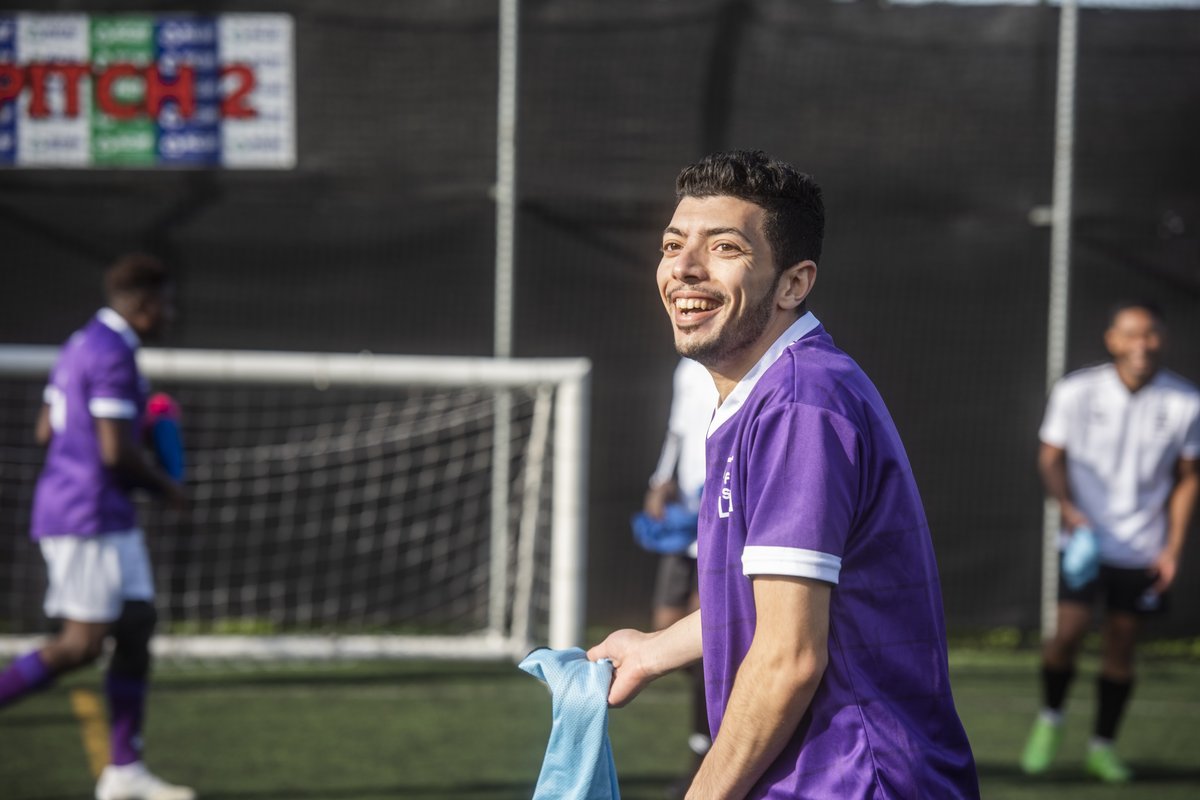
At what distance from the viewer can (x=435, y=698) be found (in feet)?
23.3

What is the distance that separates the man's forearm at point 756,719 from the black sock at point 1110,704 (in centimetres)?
432

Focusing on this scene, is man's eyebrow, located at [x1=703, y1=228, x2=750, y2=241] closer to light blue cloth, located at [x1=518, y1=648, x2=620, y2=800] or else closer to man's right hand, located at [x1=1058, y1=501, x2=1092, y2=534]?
light blue cloth, located at [x1=518, y1=648, x2=620, y2=800]

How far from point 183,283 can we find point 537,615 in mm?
2915

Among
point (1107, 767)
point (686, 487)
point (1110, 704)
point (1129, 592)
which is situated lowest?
point (1107, 767)

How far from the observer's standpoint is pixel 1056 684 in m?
6.03

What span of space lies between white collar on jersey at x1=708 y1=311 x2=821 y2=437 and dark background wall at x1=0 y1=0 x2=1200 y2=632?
6114mm

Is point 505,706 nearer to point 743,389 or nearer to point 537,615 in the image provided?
point 537,615

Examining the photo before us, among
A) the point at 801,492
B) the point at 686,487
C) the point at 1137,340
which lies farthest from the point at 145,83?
the point at 801,492

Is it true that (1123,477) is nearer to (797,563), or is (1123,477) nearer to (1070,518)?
(1070,518)

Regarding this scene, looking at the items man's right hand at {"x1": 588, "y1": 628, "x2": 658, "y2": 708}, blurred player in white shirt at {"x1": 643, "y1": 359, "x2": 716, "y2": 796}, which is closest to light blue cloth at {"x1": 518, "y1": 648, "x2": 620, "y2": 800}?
man's right hand at {"x1": 588, "y1": 628, "x2": 658, "y2": 708}

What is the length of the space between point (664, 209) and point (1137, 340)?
3.16 meters

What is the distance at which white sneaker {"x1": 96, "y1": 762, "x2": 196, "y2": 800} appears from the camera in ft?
17.1

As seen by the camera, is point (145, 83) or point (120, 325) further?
point (145, 83)

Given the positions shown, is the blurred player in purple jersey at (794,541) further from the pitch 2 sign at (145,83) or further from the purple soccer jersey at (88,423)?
the pitch 2 sign at (145,83)
